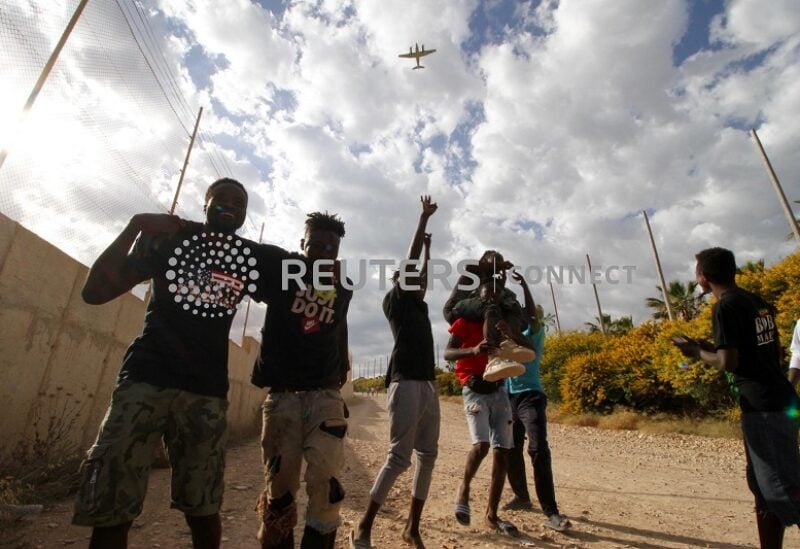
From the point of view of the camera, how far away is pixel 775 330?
2.71 meters

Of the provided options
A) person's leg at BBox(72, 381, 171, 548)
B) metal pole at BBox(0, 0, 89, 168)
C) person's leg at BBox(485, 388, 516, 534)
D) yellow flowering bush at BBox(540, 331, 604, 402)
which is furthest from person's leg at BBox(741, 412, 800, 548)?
yellow flowering bush at BBox(540, 331, 604, 402)

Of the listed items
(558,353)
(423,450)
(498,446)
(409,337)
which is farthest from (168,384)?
(558,353)

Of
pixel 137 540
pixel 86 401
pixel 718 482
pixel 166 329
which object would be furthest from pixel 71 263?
pixel 718 482

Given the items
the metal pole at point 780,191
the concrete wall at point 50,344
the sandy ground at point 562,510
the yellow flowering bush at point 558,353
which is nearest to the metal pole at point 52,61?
the concrete wall at point 50,344

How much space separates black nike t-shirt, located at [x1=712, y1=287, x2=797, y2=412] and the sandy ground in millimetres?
1547

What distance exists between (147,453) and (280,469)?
621 millimetres

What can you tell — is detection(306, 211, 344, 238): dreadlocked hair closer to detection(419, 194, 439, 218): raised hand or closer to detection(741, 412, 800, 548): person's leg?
detection(419, 194, 439, 218): raised hand

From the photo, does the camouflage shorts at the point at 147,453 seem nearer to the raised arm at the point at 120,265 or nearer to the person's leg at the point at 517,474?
the raised arm at the point at 120,265

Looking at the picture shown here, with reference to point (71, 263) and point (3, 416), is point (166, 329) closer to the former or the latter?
point (3, 416)

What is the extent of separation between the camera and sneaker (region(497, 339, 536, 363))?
3371mm

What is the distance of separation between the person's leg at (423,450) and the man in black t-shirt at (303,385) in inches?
28.5

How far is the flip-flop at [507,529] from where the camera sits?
11.3 feet

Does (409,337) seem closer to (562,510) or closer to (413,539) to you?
(413,539)

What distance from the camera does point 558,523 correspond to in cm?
358
